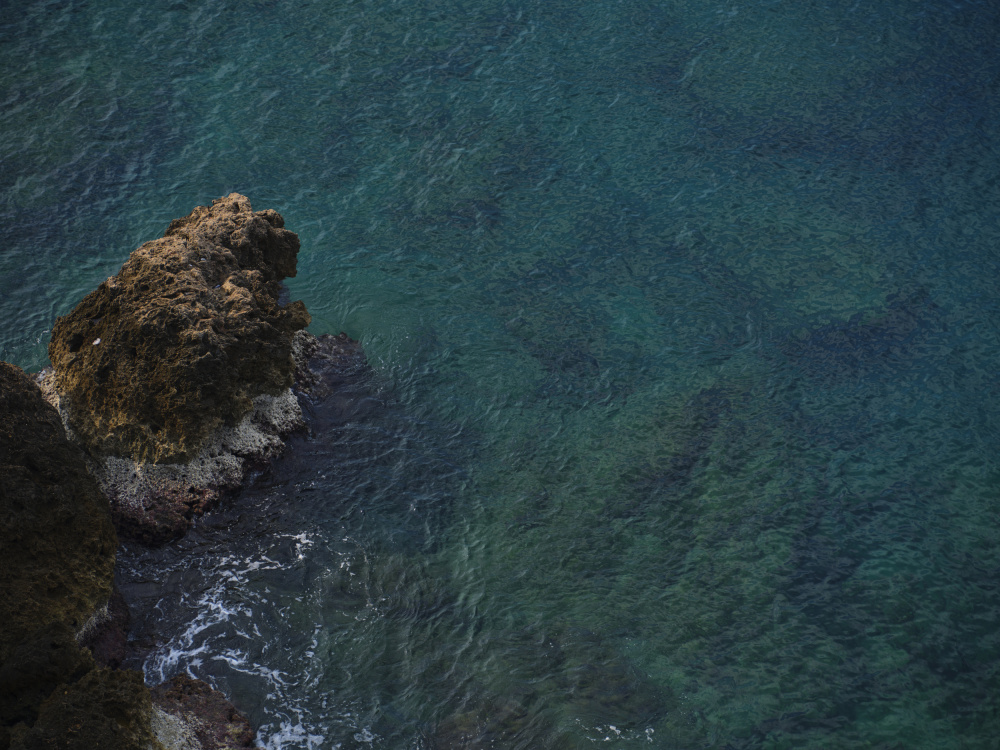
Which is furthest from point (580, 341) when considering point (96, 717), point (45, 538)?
point (96, 717)

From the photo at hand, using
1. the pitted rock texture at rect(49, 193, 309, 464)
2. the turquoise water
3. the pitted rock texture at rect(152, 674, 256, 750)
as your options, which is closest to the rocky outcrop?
the pitted rock texture at rect(49, 193, 309, 464)

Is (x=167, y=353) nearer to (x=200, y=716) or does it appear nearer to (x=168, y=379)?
(x=168, y=379)

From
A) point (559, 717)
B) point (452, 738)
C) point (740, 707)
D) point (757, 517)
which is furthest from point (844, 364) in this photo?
point (452, 738)

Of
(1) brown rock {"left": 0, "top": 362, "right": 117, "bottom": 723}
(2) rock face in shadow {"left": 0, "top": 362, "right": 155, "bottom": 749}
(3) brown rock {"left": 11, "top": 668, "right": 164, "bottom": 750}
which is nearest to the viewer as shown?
(3) brown rock {"left": 11, "top": 668, "right": 164, "bottom": 750}

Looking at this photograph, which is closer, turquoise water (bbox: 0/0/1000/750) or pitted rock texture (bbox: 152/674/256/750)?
pitted rock texture (bbox: 152/674/256/750)

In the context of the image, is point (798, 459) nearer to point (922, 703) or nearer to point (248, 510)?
point (922, 703)

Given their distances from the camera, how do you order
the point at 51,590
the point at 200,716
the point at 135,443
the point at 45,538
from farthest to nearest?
the point at 135,443, the point at 45,538, the point at 51,590, the point at 200,716

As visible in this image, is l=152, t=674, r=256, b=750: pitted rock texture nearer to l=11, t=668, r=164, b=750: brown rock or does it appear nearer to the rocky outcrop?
l=11, t=668, r=164, b=750: brown rock
